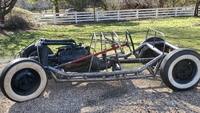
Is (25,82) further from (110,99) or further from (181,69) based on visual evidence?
(181,69)

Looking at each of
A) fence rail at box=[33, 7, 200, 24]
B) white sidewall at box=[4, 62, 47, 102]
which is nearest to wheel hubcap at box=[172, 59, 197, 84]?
white sidewall at box=[4, 62, 47, 102]

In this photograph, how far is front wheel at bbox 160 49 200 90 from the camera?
14.3 ft

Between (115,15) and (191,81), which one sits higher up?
(115,15)

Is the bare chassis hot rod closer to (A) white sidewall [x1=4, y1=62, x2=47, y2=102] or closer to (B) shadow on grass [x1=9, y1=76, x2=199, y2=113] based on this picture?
(A) white sidewall [x1=4, y1=62, x2=47, y2=102]

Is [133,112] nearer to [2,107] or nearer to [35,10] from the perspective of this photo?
[2,107]

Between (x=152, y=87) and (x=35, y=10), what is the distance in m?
32.5

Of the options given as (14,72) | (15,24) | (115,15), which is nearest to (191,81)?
(14,72)

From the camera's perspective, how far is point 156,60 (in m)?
4.74

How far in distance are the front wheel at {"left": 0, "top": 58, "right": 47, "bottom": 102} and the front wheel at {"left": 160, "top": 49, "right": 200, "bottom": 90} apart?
10.2ft

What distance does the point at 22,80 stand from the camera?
4.16 metres

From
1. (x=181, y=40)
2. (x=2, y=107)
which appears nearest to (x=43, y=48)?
(x=2, y=107)

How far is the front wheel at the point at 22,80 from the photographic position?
389cm

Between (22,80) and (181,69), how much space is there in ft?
13.4

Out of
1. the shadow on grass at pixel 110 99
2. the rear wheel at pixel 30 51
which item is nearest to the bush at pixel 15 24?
A: the rear wheel at pixel 30 51
